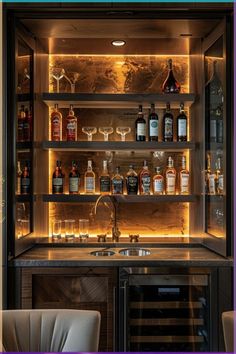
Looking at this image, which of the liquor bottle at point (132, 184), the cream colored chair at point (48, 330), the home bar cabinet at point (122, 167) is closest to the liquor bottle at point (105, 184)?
the home bar cabinet at point (122, 167)

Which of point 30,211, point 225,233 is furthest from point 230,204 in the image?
point 30,211

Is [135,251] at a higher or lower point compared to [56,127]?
lower

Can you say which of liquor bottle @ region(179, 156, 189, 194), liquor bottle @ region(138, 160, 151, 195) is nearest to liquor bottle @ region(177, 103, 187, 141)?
liquor bottle @ region(179, 156, 189, 194)

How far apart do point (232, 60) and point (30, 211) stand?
160 centimetres

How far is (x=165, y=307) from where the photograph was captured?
7.77ft

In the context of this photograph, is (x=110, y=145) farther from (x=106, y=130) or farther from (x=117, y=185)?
(x=117, y=185)

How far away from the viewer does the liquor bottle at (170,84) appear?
9.62ft

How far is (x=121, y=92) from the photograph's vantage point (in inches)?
120

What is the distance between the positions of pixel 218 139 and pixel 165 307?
1.09 meters

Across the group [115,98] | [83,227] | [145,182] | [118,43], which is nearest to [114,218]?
[83,227]

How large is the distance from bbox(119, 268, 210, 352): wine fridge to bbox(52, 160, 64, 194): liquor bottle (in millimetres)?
885

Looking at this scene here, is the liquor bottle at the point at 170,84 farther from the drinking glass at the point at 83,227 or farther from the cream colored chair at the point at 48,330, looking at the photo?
the cream colored chair at the point at 48,330

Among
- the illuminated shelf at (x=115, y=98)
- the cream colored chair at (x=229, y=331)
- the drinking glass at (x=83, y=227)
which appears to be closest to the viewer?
the cream colored chair at (x=229, y=331)

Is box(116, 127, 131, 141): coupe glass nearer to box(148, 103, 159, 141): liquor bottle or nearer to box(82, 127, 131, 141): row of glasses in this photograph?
box(82, 127, 131, 141): row of glasses
